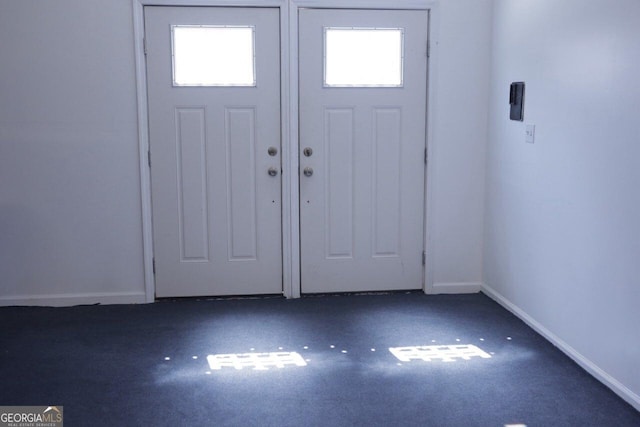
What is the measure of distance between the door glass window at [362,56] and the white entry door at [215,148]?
34 centimetres

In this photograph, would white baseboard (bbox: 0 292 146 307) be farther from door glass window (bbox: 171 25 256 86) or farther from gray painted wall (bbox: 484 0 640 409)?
gray painted wall (bbox: 484 0 640 409)

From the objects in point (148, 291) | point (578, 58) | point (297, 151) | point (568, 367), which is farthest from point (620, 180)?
point (148, 291)

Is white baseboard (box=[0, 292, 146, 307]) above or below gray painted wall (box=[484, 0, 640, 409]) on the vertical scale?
below

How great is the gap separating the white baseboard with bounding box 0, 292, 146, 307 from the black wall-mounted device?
2545 millimetres

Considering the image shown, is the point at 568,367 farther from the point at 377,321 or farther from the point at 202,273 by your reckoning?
the point at 202,273

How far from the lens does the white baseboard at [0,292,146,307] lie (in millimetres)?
4566

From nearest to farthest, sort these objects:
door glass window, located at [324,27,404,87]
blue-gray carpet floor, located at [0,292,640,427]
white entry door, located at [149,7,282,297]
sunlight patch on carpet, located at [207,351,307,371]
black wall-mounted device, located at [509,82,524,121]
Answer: blue-gray carpet floor, located at [0,292,640,427], sunlight patch on carpet, located at [207,351,307,371], black wall-mounted device, located at [509,82,524,121], white entry door, located at [149,7,282,297], door glass window, located at [324,27,404,87]

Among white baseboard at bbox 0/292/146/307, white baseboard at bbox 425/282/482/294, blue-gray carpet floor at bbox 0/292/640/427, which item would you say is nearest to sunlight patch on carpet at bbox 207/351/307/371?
blue-gray carpet floor at bbox 0/292/640/427

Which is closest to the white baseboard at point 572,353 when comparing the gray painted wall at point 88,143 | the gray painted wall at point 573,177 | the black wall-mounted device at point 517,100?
the gray painted wall at point 573,177

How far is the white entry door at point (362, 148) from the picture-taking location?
457 centimetres

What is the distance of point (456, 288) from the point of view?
4.88 metres

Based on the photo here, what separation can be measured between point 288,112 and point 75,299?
179 centimetres

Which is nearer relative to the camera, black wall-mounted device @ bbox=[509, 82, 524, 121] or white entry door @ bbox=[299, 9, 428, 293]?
black wall-mounted device @ bbox=[509, 82, 524, 121]

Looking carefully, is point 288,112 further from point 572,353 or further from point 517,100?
point 572,353
